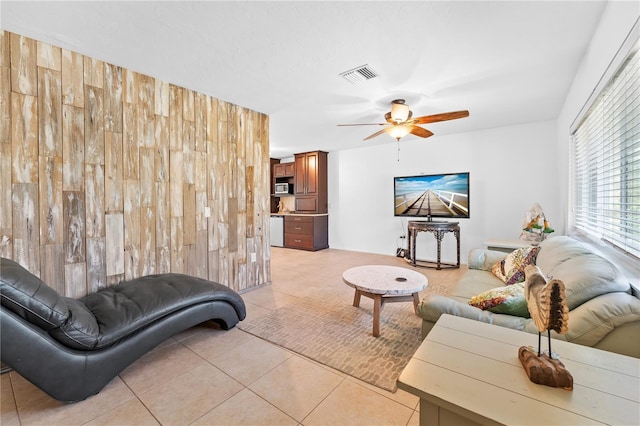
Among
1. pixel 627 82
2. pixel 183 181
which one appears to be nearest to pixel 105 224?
pixel 183 181

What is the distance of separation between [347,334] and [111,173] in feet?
8.27

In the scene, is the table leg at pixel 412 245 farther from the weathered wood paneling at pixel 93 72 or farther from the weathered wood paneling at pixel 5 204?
the weathered wood paneling at pixel 5 204

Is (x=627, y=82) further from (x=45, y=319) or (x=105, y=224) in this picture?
(x=105, y=224)

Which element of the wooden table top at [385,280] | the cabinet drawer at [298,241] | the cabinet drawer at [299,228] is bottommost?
the cabinet drawer at [298,241]

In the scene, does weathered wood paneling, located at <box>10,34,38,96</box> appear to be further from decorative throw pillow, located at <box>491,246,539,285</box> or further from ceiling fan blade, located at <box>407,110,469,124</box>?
decorative throw pillow, located at <box>491,246,539,285</box>

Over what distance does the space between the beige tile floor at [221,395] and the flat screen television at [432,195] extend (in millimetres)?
3912

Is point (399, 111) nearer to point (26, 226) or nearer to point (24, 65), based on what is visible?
point (24, 65)

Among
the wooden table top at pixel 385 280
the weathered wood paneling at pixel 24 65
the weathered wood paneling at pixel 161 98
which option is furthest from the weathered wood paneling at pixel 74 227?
the wooden table top at pixel 385 280

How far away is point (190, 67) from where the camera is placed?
2521 mm

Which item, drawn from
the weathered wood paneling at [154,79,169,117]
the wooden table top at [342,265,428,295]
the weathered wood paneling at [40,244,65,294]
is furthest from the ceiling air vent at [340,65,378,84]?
the weathered wood paneling at [40,244,65,294]

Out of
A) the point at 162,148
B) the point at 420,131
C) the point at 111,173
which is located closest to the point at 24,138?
the point at 111,173

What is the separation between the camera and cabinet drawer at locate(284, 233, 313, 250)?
6.53 metres

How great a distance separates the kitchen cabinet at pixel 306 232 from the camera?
650 cm

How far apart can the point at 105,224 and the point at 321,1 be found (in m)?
2.46
